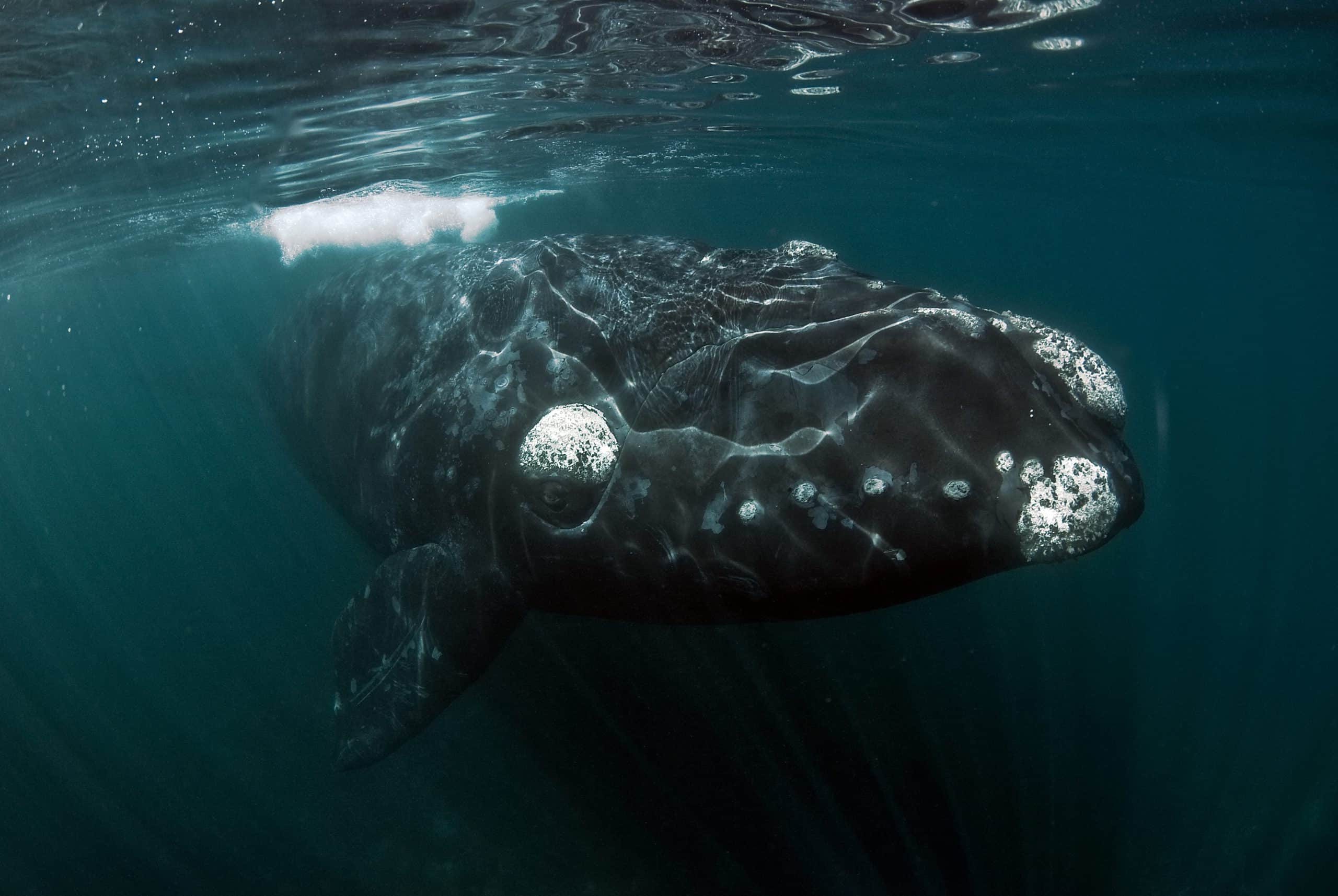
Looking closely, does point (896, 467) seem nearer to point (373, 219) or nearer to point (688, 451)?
point (688, 451)

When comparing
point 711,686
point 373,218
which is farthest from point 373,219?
point 711,686

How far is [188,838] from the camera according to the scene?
1444 cm

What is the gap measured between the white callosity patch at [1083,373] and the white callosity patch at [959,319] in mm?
493

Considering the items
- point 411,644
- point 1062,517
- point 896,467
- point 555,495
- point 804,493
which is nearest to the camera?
point 1062,517

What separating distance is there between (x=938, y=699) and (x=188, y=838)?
14.8 m

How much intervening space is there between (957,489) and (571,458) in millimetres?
2626

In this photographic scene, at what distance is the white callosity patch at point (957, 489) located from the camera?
4.11m

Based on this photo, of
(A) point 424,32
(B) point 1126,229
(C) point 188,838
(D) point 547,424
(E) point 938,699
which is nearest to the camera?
(D) point 547,424

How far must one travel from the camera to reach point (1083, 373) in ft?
14.9

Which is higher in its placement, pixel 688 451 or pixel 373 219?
pixel 688 451

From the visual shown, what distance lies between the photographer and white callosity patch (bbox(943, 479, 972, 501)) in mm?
4105

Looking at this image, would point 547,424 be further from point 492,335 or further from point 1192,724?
point 1192,724

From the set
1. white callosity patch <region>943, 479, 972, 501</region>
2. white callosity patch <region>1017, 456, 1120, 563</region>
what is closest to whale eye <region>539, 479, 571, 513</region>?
white callosity patch <region>943, 479, 972, 501</region>

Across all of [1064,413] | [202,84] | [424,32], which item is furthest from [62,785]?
[1064,413]
